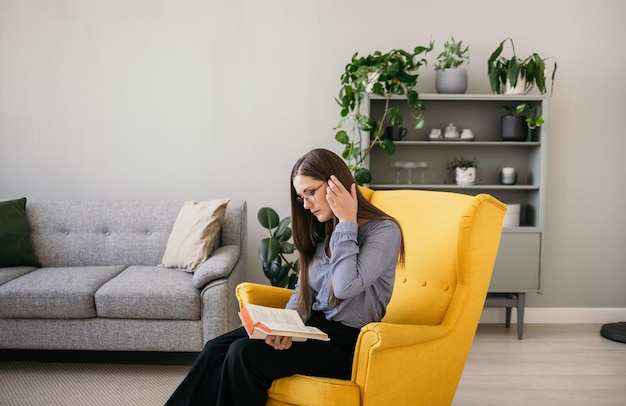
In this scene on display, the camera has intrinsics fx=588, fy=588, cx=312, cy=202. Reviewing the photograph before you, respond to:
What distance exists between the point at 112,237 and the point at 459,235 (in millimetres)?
2346

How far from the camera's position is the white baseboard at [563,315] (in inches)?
158

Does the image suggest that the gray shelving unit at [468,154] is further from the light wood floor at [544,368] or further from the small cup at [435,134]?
the light wood floor at [544,368]

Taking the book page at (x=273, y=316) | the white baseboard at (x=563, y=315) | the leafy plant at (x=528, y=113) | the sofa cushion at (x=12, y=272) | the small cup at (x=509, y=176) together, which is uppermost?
the leafy plant at (x=528, y=113)

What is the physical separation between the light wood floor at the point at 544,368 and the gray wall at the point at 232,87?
78 cm

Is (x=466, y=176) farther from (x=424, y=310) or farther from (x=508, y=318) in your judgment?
(x=424, y=310)

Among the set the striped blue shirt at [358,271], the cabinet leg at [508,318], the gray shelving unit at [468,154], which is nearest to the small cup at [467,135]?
the gray shelving unit at [468,154]

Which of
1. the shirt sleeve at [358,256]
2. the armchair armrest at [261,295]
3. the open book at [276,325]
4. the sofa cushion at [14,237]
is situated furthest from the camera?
the sofa cushion at [14,237]

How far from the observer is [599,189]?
13.0 feet

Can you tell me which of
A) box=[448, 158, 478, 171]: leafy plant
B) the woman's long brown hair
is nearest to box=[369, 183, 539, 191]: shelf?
box=[448, 158, 478, 171]: leafy plant

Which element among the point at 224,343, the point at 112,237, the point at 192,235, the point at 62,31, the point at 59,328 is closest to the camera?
the point at 224,343

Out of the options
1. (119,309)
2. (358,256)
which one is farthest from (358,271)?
(119,309)

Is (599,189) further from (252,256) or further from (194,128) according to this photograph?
(194,128)

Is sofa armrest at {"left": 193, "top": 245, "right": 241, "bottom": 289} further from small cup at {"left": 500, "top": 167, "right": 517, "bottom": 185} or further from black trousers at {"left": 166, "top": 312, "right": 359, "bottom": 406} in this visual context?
small cup at {"left": 500, "top": 167, "right": 517, "bottom": 185}

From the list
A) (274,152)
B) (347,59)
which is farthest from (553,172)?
(274,152)
